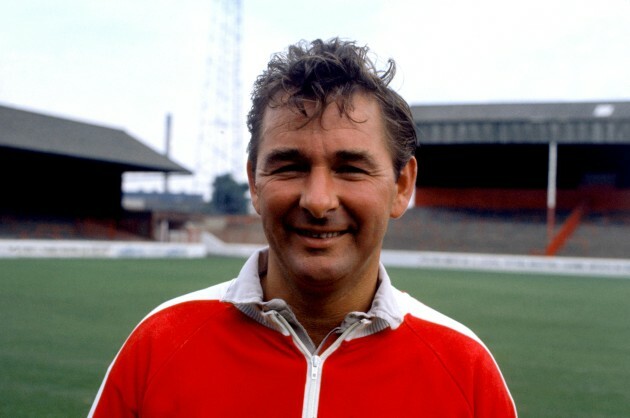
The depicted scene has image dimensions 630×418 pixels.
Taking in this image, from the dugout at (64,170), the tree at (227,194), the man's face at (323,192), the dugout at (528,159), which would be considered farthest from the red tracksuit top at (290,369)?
the tree at (227,194)

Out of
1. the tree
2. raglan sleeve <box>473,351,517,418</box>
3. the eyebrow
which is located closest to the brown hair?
the eyebrow

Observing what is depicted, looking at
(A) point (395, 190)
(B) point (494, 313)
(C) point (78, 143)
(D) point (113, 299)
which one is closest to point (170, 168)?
(C) point (78, 143)

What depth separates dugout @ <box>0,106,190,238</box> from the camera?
31938 millimetres

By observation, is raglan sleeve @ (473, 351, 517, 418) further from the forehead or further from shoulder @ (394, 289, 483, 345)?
the forehead

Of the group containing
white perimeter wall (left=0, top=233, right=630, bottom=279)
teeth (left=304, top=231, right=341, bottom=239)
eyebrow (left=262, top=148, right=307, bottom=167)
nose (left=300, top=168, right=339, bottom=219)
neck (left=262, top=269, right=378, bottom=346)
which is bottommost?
white perimeter wall (left=0, top=233, right=630, bottom=279)

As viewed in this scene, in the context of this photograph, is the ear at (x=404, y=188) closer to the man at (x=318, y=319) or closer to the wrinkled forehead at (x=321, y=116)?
the man at (x=318, y=319)

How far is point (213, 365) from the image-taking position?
2006mm

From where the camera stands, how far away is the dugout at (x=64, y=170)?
3194cm

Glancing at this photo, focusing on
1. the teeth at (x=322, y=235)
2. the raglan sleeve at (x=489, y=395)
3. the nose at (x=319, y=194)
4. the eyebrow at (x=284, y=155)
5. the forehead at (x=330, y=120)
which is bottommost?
the raglan sleeve at (x=489, y=395)

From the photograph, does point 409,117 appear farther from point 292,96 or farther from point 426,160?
point 426,160

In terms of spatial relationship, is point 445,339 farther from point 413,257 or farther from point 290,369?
point 413,257

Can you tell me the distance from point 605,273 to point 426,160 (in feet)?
49.0

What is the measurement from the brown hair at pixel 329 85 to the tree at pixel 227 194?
188 feet

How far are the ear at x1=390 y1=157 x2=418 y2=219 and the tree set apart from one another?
188 feet
